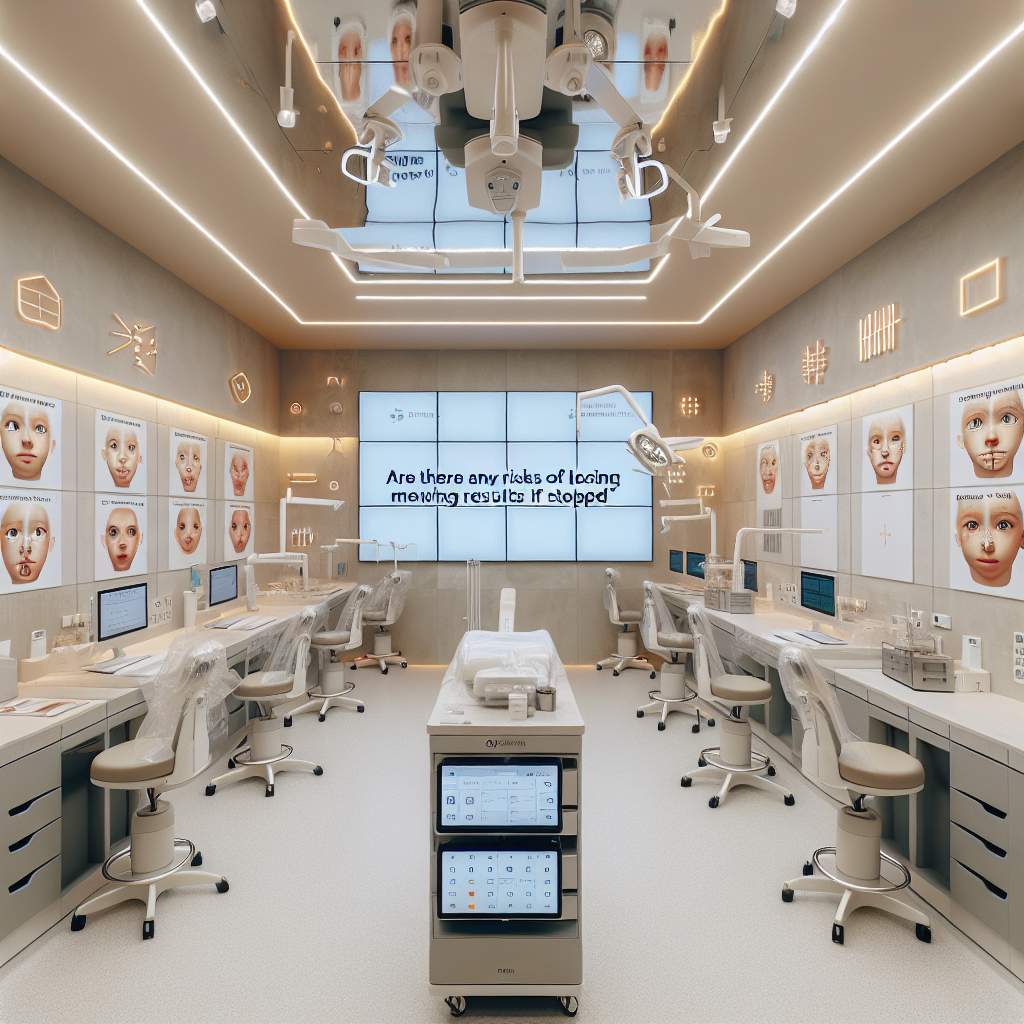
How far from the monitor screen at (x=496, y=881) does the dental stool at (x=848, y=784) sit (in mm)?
1276

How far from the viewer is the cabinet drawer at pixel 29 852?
2.36m

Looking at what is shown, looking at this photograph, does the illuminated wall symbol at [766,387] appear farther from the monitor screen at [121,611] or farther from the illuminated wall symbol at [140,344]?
the monitor screen at [121,611]

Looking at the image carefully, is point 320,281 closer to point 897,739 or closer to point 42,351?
point 42,351

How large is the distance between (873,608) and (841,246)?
7.31 ft

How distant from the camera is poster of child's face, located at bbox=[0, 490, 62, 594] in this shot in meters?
3.10

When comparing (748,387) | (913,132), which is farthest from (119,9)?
(748,387)

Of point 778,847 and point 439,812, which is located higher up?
point 439,812

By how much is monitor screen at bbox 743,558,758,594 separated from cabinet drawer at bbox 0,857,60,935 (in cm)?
514

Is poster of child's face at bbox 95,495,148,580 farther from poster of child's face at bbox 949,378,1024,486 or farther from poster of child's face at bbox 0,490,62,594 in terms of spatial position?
poster of child's face at bbox 949,378,1024,486

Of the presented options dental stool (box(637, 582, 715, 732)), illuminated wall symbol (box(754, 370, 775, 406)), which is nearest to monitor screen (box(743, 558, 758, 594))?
dental stool (box(637, 582, 715, 732))

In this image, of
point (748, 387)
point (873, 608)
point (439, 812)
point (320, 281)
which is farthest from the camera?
point (748, 387)

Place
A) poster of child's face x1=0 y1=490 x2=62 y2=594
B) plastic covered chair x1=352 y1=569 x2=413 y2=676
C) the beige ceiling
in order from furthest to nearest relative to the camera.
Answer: plastic covered chair x1=352 y1=569 x2=413 y2=676 → poster of child's face x1=0 y1=490 x2=62 y2=594 → the beige ceiling

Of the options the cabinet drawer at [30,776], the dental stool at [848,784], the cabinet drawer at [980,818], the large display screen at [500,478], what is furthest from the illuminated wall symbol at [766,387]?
the cabinet drawer at [30,776]

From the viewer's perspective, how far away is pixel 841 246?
13.4ft
